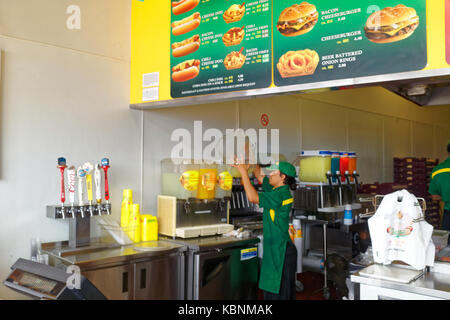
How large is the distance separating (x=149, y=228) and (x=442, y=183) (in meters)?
3.62

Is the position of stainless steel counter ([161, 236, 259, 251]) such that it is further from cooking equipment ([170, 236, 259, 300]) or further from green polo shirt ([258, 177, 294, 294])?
green polo shirt ([258, 177, 294, 294])

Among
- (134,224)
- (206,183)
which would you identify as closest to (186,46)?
(206,183)

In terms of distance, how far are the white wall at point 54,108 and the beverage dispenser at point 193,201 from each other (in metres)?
0.35

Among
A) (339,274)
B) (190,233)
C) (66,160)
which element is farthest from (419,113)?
(66,160)

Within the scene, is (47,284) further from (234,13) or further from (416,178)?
(416,178)

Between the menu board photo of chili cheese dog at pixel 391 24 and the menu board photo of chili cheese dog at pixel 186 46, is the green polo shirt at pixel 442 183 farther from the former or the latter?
the menu board photo of chili cheese dog at pixel 186 46

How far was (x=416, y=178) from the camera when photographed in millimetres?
8953

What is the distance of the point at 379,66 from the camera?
239 cm

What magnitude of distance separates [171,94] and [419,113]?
8520 mm

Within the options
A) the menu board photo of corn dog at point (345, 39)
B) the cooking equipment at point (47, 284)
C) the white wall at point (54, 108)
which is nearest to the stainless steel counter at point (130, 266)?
the white wall at point (54, 108)

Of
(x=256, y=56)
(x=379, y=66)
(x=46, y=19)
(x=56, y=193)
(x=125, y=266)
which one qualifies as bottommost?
(x=125, y=266)

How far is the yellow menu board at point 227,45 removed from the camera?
2268 mm

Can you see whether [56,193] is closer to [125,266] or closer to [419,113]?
[125,266]

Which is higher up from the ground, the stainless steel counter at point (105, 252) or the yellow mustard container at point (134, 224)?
the yellow mustard container at point (134, 224)
